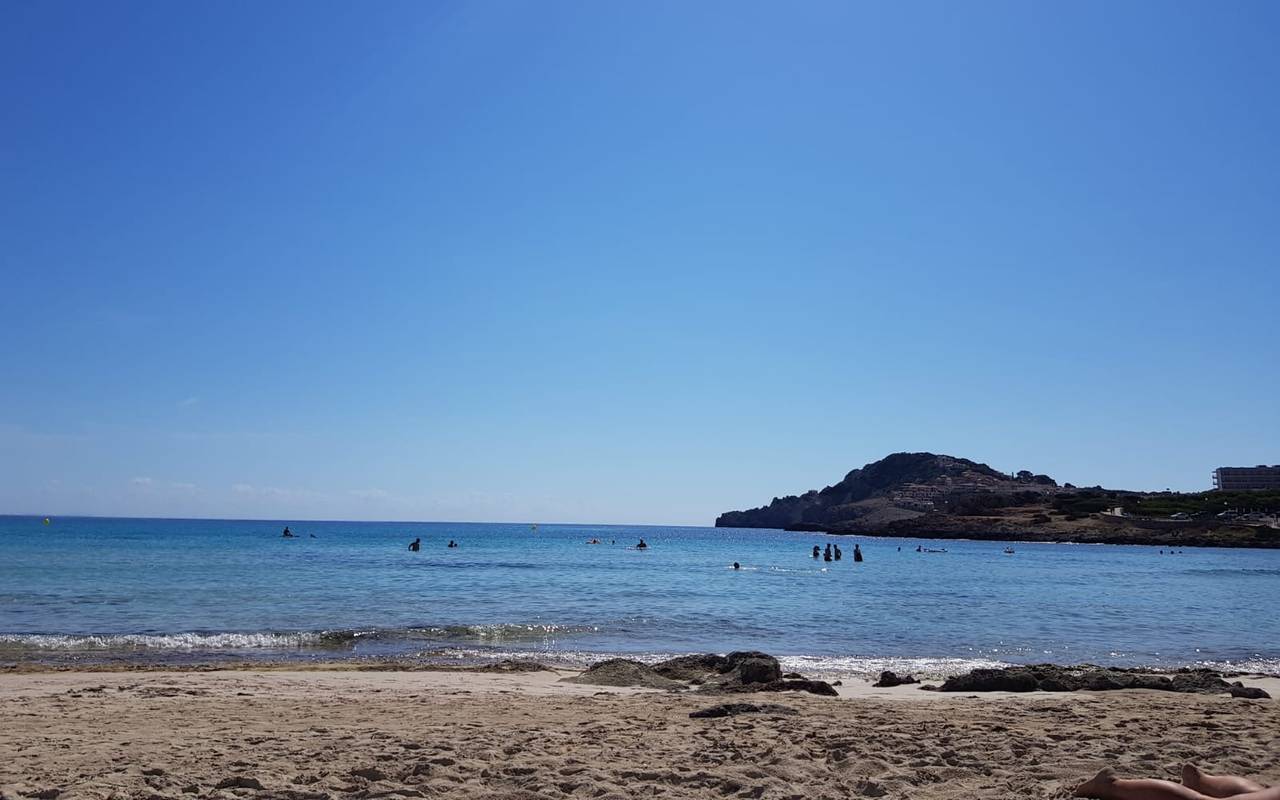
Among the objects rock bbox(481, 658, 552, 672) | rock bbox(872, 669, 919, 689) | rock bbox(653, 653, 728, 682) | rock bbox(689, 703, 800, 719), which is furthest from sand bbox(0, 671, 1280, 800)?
rock bbox(481, 658, 552, 672)

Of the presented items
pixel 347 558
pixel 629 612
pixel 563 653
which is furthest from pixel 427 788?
pixel 347 558

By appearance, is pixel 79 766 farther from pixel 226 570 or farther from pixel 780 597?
pixel 226 570

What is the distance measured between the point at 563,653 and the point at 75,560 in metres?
39.3

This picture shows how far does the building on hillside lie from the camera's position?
17000cm

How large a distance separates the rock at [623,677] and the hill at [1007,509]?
95.4 metres

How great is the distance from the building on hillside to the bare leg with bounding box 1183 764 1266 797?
656ft

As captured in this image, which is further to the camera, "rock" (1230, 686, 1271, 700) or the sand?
"rock" (1230, 686, 1271, 700)

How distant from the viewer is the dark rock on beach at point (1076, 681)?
11383 millimetres

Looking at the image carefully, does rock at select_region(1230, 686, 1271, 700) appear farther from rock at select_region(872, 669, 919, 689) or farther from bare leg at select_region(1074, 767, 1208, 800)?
bare leg at select_region(1074, 767, 1208, 800)

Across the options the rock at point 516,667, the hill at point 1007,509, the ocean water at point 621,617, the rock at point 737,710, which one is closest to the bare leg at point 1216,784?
the rock at point 737,710

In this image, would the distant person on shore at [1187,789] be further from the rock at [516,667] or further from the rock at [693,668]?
the rock at [516,667]

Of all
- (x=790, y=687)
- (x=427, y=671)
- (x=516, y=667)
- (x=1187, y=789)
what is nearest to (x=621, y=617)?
(x=516, y=667)

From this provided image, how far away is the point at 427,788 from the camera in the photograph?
603cm

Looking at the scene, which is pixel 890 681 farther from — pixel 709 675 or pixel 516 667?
pixel 516 667
